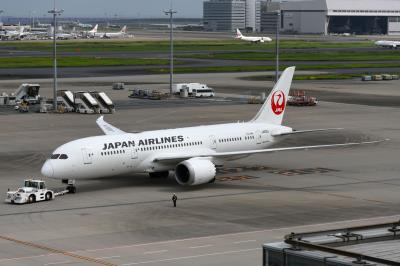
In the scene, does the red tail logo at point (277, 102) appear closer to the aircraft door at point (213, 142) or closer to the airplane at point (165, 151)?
the airplane at point (165, 151)

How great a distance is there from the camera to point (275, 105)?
2987 inches

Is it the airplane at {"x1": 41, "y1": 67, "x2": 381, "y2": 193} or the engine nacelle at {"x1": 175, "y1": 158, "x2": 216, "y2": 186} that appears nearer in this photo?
the airplane at {"x1": 41, "y1": 67, "x2": 381, "y2": 193}

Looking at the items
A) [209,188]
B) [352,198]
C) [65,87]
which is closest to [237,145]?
[209,188]

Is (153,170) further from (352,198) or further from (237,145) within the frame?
(352,198)

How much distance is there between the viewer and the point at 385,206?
195 ft

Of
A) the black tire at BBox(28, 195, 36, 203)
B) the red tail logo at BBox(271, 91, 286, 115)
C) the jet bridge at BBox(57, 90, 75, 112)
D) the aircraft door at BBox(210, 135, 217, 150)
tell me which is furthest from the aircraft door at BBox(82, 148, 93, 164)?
the jet bridge at BBox(57, 90, 75, 112)

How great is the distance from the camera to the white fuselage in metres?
62.8

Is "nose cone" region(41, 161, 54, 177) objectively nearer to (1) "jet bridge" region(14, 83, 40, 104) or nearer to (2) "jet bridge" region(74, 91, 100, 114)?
(2) "jet bridge" region(74, 91, 100, 114)

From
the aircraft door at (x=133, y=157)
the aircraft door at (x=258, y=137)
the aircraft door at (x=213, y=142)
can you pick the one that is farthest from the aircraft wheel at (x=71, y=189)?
the aircraft door at (x=258, y=137)

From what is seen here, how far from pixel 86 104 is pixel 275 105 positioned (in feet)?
160

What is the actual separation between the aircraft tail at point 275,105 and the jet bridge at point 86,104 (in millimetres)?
47017

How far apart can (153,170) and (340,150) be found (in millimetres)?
24702

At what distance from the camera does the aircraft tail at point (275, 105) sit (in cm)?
7538

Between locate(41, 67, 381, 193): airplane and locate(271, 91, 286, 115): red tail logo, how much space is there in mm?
1535
